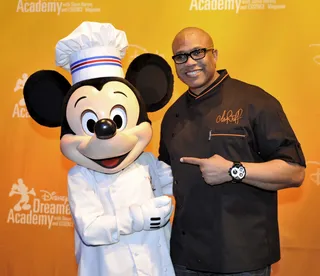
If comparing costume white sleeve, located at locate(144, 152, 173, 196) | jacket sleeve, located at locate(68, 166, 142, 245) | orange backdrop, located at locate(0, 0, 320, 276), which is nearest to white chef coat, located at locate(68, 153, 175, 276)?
jacket sleeve, located at locate(68, 166, 142, 245)

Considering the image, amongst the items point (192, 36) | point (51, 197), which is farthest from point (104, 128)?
point (51, 197)

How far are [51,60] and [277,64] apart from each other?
50.8 inches

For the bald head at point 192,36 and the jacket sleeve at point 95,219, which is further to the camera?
the bald head at point 192,36

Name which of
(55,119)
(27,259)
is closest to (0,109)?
(27,259)

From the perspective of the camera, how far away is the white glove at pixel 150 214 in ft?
4.97

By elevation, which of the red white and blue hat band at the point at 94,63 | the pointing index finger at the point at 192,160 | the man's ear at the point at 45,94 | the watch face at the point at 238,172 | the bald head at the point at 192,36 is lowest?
the watch face at the point at 238,172

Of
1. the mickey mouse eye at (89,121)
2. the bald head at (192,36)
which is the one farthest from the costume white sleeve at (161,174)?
the bald head at (192,36)

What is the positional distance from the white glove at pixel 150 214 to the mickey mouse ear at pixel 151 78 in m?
0.44

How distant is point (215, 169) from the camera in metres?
1.56

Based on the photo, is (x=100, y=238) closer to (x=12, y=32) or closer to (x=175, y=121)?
(x=175, y=121)

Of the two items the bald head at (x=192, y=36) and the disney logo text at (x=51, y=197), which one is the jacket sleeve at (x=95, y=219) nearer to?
the bald head at (x=192, y=36)

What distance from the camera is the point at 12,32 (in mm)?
2754

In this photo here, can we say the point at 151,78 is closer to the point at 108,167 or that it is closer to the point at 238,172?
the point at 108,167

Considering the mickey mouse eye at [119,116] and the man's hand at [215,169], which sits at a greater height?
the mickey mouse eye at [119,116]
